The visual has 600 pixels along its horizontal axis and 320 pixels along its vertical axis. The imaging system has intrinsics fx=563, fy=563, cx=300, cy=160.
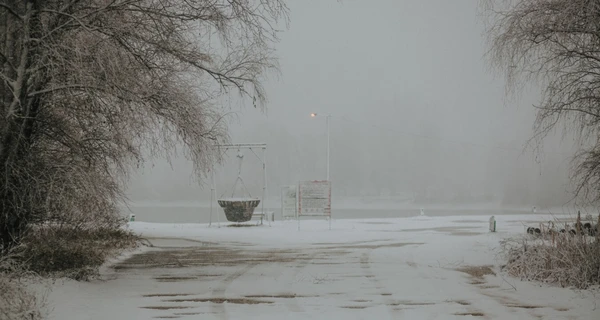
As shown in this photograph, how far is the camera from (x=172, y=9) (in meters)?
9.43

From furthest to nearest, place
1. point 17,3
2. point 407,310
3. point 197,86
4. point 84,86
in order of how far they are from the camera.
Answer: point 197,86
point 17,3
point 84,86
point 407,310

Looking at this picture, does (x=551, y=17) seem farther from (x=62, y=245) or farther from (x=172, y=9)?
(x=62, y=245)

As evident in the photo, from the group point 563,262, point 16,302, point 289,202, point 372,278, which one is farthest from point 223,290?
point 289,202

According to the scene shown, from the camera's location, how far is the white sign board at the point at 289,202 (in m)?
26.6

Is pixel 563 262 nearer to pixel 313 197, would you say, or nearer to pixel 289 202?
pixel 313 197

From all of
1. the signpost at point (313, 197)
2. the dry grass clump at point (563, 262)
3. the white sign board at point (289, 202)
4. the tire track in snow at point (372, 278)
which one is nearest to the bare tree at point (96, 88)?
the tire track in snow at point (372, 278)

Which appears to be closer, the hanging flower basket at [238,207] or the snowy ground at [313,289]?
the snowy ground at [313,289]

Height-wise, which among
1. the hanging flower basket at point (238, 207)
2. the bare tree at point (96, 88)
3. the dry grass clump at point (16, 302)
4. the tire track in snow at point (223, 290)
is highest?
the bare tree at point (96, 88)

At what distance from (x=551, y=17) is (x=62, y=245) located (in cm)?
947

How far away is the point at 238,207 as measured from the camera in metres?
25.8

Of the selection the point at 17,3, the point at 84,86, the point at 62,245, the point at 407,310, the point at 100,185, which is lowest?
the point at 407,310

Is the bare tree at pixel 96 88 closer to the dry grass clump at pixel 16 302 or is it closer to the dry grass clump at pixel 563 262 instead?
the dry grass clump at pixel 16 302

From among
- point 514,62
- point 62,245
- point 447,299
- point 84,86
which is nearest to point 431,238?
point 514,62

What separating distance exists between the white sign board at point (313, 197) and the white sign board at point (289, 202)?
172 centimetres
